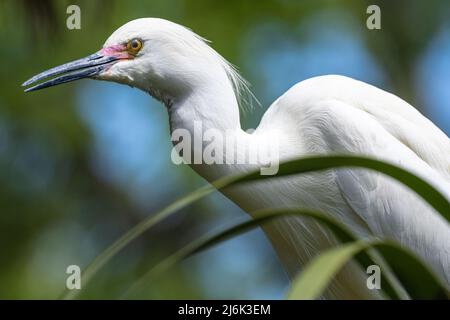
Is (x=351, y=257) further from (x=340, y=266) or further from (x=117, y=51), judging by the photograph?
(x=117, y=51)

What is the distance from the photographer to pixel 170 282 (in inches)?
211

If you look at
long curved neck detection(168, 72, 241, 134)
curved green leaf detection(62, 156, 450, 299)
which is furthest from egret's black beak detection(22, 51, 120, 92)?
curved green leaf detection(62, 156, 450, 299)

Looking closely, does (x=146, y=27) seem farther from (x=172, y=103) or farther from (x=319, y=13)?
(x=319, y=13)

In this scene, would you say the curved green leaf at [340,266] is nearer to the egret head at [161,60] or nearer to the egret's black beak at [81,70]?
the egret head at [161,60]

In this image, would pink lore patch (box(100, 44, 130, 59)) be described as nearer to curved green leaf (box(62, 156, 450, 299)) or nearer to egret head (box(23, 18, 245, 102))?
egret head (box(23, 18, 245, 102))

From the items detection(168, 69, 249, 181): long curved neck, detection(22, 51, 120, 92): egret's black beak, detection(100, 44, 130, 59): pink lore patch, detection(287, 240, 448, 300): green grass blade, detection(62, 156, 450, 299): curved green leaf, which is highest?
detection(100, 44, 130, 59): pink lore patch

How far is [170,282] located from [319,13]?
7.30ft

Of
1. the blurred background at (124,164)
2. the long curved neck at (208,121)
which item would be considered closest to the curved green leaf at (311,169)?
the long curved neck at (208,121)

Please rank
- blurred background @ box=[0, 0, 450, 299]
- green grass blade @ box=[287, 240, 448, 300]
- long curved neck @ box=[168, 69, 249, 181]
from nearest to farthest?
green grass blade @ box=[287, 240, 448, 300], long curved neck @ box=[168, 69, 249, 181], blurred background @ box=[0, 0, 450, 299]

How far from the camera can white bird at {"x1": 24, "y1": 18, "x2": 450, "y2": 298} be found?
2.20 metres

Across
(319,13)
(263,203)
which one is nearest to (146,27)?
(263,203)

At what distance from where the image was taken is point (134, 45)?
7.59ft

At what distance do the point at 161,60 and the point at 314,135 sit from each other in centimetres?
45

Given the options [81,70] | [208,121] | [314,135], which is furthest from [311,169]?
[81,70]
